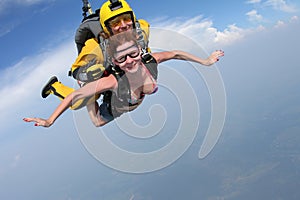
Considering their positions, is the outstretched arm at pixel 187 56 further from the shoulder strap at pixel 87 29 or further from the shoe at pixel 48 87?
the shoe at pixel 48 87

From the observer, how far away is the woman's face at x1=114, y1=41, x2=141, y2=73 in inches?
138

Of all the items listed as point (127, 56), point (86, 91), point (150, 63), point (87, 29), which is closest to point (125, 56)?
point (127, 56)

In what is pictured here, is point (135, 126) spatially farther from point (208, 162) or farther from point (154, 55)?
point (208, 162)

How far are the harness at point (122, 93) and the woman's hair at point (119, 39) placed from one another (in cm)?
26

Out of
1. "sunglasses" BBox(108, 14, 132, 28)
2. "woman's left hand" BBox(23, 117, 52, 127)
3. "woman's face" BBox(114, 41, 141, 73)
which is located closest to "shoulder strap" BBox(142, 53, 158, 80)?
"woman's face" BBox(114, 41, 141, 73)

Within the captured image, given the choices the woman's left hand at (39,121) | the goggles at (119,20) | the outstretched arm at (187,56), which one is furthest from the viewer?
the outstretched arm at (187,56)

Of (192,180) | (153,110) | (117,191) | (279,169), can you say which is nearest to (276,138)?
(279,169)

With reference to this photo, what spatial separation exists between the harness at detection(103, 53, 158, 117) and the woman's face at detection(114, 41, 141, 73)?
0.10 metres

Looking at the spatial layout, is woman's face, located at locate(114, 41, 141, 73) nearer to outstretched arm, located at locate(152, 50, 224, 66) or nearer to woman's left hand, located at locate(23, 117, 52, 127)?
outstretched arm, located at locate(152, 50, 224, 66)

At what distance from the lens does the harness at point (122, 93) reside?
3730 millimetres

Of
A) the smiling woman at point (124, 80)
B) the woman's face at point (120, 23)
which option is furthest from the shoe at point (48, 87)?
the woman's face at point (120, 23)

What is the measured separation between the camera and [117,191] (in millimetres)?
150625

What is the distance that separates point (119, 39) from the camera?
11.3 feet

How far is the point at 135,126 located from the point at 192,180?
125m
